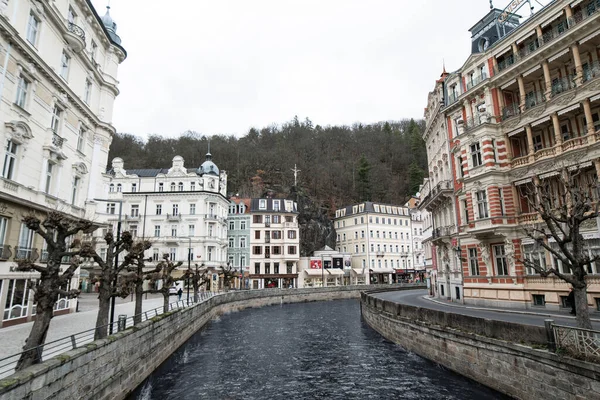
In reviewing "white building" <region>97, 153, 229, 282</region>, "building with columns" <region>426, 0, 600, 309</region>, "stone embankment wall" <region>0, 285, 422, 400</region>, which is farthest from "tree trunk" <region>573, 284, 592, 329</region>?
"white building" <region>97, 153, 229, 282</region>

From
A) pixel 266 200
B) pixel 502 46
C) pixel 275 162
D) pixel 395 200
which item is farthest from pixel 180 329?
pixel 395 200

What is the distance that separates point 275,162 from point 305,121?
31.6m

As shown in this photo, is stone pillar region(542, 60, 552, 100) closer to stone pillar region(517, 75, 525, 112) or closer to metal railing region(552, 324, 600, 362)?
stone pillar region(517, 75, 525, 112)

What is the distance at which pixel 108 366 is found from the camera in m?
11.9

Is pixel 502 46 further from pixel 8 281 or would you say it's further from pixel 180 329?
pixel 8 281

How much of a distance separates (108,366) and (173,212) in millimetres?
40470

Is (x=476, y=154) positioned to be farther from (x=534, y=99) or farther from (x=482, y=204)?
(x=534, y=99)

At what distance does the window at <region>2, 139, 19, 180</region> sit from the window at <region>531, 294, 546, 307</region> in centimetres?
3103

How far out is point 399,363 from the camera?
17.9 metres

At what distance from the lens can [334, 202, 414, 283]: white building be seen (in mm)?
70875

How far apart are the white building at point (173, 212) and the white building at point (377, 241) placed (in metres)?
31.3

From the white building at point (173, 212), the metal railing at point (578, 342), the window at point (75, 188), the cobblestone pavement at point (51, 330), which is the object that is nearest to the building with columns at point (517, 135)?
the metal railing at point (578, 342)

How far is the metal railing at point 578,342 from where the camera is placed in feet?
30.5

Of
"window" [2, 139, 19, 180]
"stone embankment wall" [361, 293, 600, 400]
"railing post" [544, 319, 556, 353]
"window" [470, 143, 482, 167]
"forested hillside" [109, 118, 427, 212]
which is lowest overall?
"stone embankment wall" [361, 293, 600, 400]
